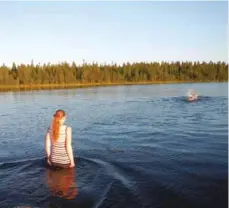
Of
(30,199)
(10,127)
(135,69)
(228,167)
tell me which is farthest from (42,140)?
(135,69)

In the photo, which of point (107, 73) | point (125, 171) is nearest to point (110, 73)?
point (107, 73)

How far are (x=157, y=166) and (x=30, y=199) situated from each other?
498 cm

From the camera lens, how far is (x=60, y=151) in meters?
10.4

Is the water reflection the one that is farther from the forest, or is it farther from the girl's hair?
the forest

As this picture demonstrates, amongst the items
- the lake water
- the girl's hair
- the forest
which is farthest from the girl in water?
the forest

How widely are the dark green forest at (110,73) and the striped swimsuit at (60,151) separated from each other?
403ft

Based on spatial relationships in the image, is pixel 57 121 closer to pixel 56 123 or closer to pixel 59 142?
pixel 56 123

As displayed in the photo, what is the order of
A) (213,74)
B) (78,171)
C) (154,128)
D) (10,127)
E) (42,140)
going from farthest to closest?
(213,74) < (10,127) < (154,128) < (42,140) < (78,171)

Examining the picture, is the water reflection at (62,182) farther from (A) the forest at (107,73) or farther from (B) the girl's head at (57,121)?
(A) the forest at (107,73)

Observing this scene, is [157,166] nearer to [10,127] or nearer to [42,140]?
[42,140]

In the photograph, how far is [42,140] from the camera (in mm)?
17609

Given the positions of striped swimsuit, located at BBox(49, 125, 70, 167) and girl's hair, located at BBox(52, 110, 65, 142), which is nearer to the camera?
girl's hair, located at BBox(52, 110, 65, 142)

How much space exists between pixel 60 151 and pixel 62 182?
39.7 inches

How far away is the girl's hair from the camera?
985 centimetres
